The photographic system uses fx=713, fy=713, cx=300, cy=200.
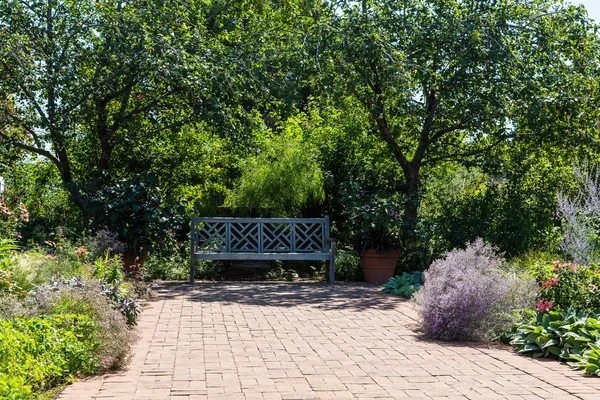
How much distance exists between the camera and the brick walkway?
4945mm

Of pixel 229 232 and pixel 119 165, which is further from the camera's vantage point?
pixel 119 165

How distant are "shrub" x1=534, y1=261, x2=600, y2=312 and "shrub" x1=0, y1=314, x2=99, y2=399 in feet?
13.7

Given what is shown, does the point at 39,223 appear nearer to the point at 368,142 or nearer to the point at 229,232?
the point at 229,232

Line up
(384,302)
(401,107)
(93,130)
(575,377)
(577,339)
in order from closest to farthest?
(575,377), (577,339), (384,302), (401,107), (93,130)

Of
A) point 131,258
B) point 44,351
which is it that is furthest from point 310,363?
point 131,258

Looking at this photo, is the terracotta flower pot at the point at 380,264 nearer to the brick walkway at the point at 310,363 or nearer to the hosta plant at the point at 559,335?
the brick walkway at the point at 310,363

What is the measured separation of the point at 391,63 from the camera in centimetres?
1174

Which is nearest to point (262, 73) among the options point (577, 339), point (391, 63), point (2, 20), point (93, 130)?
point (391, 63)

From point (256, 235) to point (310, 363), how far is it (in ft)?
22.3

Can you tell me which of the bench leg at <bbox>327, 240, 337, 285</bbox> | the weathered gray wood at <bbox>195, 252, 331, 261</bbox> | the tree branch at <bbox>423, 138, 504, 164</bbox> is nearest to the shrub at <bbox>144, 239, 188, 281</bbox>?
the weathered gray wood at <bbox>195, 252, 331, 261</bbox>

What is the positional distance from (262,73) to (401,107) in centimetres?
249

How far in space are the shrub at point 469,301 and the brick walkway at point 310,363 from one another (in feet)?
0.77

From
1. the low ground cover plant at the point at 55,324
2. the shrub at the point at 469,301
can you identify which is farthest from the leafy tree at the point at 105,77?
the shrub at the point at 469,301

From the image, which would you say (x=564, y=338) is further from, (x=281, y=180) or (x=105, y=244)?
(x=281, y=180)
